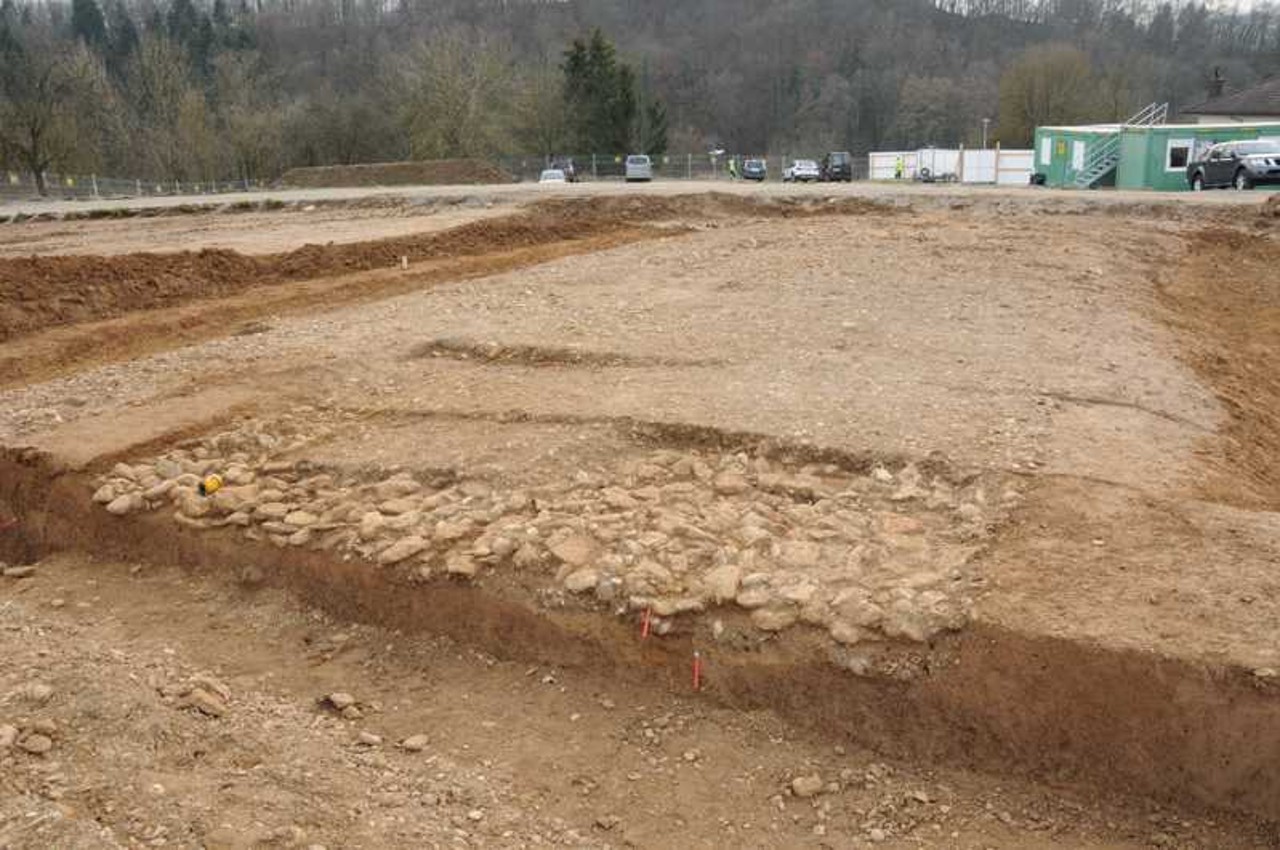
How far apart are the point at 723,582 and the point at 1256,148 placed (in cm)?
2576

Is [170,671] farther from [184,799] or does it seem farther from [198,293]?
[198,293]

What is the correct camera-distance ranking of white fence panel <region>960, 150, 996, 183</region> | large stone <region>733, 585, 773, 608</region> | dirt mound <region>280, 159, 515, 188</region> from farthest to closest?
white fence panel <region>960, 150, 996, 183</region> → dirt mound <region>280, 159, 515, 188</region> → large stone <region>733, 585, 773, 608</region>

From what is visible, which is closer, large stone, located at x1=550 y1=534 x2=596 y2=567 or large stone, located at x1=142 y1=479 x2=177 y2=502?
large stone, located at x1=550 y1=534 x2=596 y2=567

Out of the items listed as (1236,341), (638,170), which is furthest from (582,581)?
(638,170)

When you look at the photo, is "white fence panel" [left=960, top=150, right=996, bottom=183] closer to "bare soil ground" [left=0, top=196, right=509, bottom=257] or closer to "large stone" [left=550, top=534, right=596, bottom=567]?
"bare soil ground" [left=0, top=196, right=509, bottom=257]

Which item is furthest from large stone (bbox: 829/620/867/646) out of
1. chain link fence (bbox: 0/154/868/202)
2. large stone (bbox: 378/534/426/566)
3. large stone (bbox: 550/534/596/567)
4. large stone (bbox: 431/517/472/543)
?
chain link fence (bbox: 0/154/868/202)

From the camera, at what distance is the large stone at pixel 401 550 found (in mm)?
5156

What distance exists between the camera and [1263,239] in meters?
16.0

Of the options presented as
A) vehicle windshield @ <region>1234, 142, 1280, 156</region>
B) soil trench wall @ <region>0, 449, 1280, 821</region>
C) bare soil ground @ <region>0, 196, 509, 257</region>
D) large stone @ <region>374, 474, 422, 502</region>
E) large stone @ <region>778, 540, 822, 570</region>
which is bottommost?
soil trench wall @ <region>0, 449, 1280, 821</region>

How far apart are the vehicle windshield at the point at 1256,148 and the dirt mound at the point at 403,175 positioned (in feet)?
86.0

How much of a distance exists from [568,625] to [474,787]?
0.94 m

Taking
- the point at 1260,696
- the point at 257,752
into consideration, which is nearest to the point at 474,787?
the point at 257,752

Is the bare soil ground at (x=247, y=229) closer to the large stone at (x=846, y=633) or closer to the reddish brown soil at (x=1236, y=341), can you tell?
the reddish brown soil at (x=1236, y=341)

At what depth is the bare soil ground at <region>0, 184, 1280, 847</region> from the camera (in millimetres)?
3811
